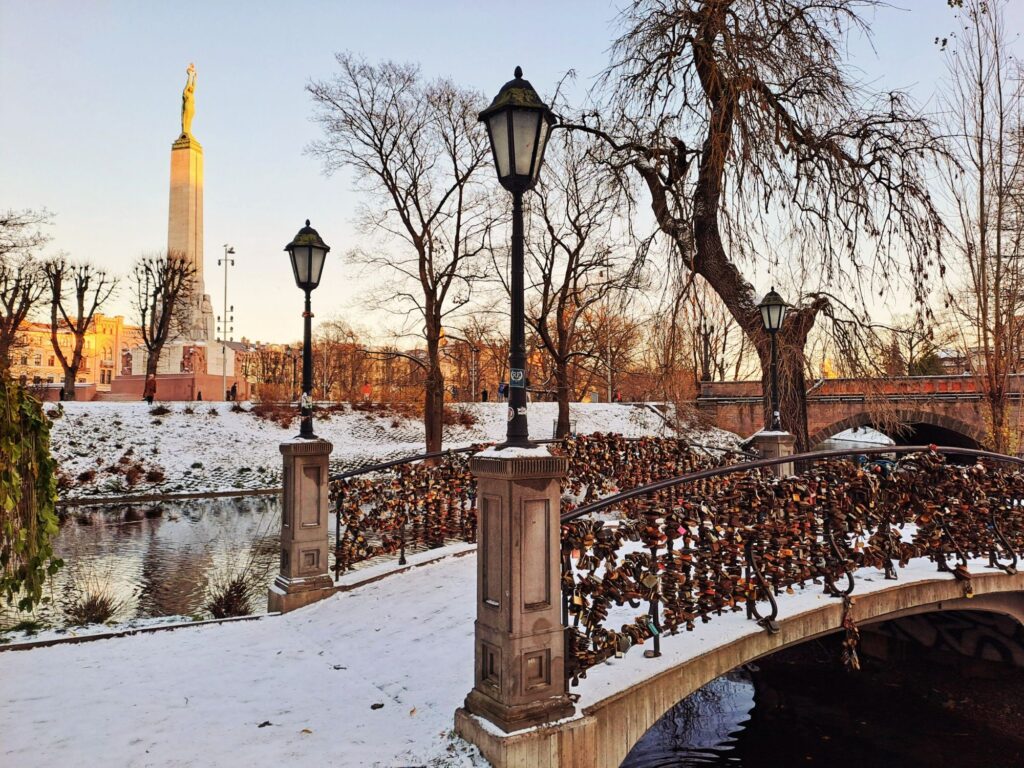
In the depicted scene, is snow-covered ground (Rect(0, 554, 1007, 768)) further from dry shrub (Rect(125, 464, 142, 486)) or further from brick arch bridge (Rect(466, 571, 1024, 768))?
dry shrub (Rect(125, 464, 142, 486))

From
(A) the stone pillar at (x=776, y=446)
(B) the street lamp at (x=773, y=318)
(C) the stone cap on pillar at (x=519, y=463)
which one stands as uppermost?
(B) the street lamp at (x=773, y=318)

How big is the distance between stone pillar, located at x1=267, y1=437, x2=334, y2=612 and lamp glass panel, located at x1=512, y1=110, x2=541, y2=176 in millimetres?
4215

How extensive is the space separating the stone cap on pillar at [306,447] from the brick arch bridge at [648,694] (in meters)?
3.76

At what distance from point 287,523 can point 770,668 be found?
6.73m

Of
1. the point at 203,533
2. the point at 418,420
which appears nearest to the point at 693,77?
the point at 203,533

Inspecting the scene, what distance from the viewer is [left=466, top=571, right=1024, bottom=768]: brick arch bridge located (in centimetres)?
387

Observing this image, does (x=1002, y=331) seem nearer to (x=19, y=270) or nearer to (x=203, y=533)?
(x=203, y=533)

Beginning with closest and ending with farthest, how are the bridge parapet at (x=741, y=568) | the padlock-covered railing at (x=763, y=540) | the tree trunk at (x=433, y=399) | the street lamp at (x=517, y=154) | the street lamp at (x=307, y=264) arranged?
the street lamp at (x=517, y=154), the bridge parapet at (x=741, y=568), the padlock-covered railing at (x=763, y=540), the street lamp at (x=307, y=264), the tree trunk at (x=433, y=399)

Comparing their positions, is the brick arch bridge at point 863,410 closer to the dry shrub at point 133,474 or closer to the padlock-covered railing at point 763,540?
the padlock-covered railing at point 763,540

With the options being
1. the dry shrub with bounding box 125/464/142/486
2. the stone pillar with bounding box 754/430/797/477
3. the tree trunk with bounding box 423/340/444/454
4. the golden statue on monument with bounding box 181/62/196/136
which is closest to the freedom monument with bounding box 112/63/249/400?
the golden statue on monument with bounding box 181/62/196/136

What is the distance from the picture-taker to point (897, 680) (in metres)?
8.91

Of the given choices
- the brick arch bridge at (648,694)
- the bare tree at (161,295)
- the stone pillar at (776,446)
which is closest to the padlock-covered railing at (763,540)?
the brick arch bridge at (648,694)

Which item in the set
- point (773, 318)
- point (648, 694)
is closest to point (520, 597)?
point (648, 694)

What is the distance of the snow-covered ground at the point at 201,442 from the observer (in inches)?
974
